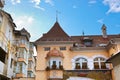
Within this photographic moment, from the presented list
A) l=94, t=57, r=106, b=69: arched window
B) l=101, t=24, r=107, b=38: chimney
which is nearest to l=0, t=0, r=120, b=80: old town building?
l=94, t=57, r=106, b=69: arched window

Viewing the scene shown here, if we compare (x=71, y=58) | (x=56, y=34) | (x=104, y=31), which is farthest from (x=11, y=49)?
(x=104, y=31)

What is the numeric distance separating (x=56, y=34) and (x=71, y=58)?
5177 millimetres

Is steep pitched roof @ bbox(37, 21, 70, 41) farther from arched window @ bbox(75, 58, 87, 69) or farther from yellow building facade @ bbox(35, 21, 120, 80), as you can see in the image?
arched window @ bbox(75, 58, 87, 69)

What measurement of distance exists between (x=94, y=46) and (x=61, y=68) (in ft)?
24.1

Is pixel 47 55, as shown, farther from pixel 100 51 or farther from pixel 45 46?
pixel 100 51

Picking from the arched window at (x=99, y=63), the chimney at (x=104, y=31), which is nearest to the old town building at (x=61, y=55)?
the arched window at (x=99, y=63)

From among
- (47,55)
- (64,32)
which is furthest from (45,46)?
(64,32)

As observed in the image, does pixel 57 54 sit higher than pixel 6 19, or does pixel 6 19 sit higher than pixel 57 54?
pixel 6 19

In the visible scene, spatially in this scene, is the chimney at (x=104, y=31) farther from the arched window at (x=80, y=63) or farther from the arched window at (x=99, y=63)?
the arched window at (x=80, y=63)

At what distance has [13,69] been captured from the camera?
3259 cm

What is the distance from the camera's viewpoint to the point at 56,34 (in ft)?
105

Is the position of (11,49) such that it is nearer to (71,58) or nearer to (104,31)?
(71,58)

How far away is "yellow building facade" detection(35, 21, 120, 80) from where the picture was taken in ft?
91.8

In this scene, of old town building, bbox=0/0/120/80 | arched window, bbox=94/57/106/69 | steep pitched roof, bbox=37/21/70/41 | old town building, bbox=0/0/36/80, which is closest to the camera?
old town building, bbox=0/0/36/80
